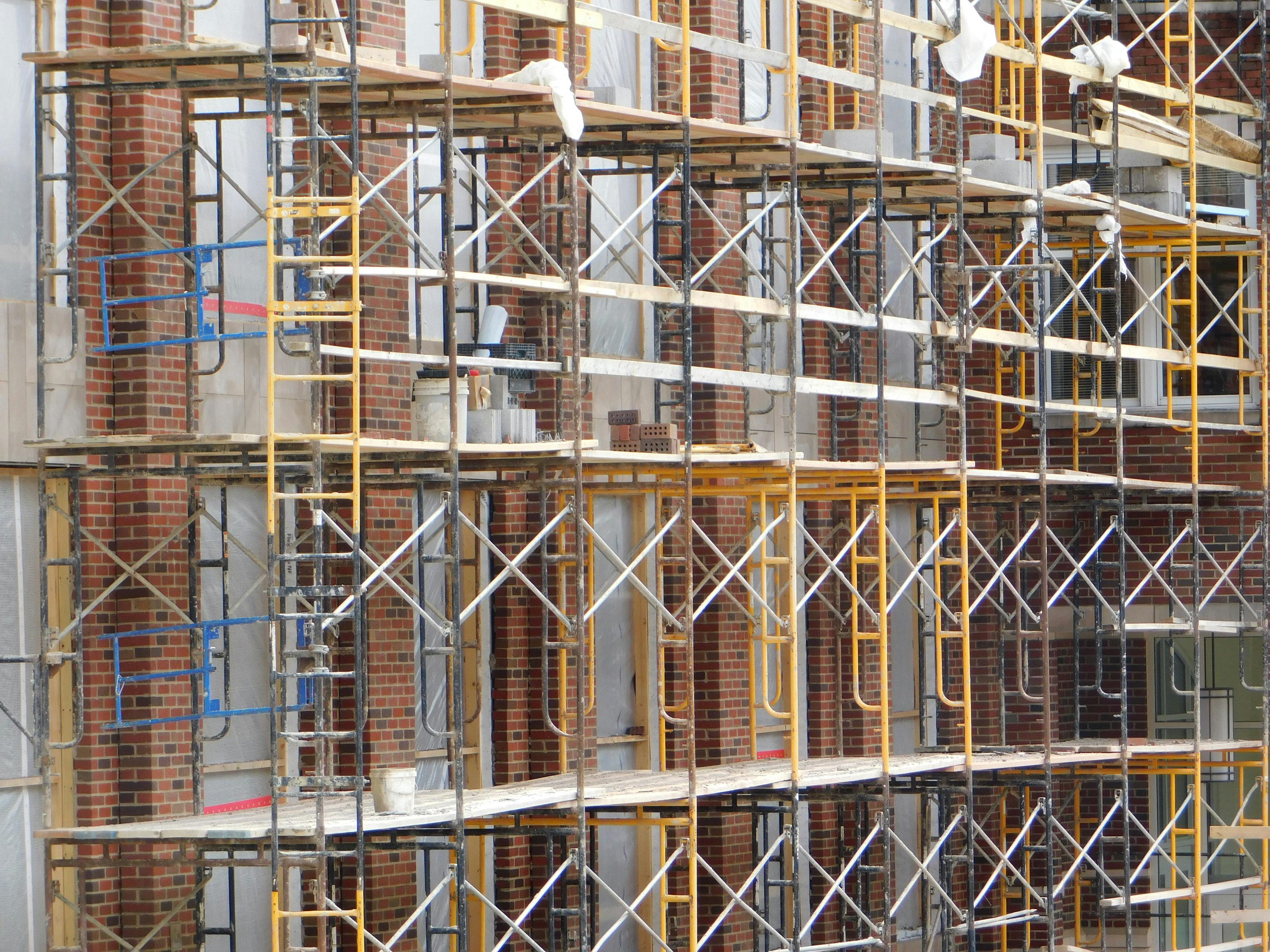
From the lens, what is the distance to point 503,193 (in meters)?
19.5

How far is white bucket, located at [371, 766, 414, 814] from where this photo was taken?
587 inches

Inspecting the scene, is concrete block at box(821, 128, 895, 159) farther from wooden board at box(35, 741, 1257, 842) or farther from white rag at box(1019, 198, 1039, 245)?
wooden board at box(35, 741, 1257, 842)

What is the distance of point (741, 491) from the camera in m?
18.5

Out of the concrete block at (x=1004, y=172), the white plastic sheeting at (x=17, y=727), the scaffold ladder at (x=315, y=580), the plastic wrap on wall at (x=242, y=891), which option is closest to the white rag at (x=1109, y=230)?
the concrete block at (x=1004, y=172)

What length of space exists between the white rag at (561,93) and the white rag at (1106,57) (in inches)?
326

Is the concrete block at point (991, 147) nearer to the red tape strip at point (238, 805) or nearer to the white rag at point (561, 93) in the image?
the white rag at point (561, 93)

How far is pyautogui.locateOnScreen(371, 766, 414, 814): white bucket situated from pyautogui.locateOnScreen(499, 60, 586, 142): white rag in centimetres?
470

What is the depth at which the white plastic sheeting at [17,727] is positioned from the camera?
15.3 meters

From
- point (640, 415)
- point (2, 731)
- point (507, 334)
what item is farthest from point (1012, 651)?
point (2, 731)

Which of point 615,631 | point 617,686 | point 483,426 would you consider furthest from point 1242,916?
point 483,426

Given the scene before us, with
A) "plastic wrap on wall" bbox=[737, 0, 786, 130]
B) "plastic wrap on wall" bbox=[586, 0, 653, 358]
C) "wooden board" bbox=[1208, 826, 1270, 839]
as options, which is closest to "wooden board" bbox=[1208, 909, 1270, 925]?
"wooden board" bbox=[1208, 826, 1270, 839]

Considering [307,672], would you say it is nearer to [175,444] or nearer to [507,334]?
[175,444]

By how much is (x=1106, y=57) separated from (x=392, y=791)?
1179 centimetres

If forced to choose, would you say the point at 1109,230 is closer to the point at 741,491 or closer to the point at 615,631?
the point at 741,491
